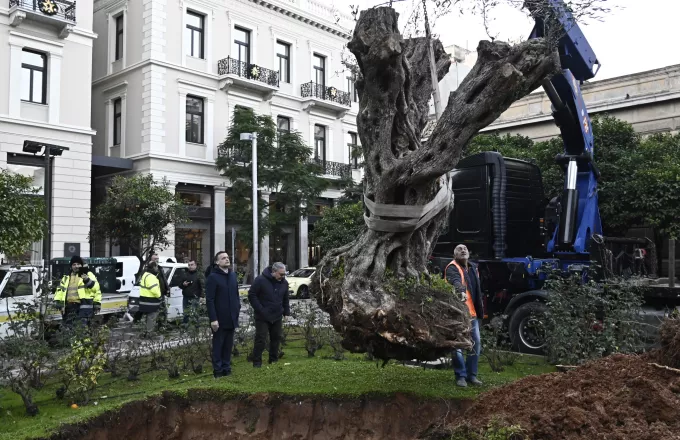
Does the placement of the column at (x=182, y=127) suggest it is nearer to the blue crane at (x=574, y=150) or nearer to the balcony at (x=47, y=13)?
the balcony at (x=47, y=13)

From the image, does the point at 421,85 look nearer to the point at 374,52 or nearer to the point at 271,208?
the point at 374,52

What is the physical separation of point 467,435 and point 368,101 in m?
2.76

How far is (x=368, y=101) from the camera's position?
5359mm

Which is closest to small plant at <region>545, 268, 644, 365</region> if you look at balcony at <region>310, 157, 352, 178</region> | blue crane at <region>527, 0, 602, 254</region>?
blue crane at <region>527, 0, 602, 254</region>

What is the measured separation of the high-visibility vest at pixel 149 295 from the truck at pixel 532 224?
18.9 feet

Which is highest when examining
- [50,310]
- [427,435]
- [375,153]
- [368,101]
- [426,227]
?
[368,101]

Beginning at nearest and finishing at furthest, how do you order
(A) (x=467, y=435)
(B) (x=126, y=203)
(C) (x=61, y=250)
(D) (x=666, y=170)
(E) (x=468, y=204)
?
(A) (x=467, y=435), (E) (x=468, y=204), (D) (x=666, y=170), (B) (x=126, y=203), (C) (x=61, y=250)

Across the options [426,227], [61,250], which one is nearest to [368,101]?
[426,227]

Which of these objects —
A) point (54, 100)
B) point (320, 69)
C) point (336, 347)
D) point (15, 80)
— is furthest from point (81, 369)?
point (320, 69)

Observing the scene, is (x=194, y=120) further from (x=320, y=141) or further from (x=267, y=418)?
(x=267, y=418)

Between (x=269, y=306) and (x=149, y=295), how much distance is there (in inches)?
183

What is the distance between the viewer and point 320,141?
1423 inches

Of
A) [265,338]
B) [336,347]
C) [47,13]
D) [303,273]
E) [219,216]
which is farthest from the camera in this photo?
[219,216]

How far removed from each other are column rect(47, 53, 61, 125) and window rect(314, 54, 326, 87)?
14756mm
